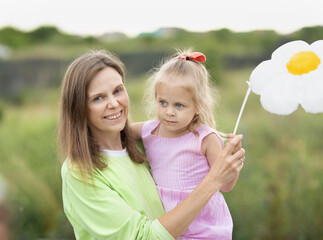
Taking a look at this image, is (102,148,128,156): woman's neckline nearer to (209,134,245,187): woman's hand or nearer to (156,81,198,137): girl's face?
(156,81,198,137): girl's face

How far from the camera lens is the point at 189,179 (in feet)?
6.83

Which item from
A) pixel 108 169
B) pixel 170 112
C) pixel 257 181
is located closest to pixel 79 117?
pixel 108 169

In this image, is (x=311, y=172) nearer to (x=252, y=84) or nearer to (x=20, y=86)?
(x=252, y=84)

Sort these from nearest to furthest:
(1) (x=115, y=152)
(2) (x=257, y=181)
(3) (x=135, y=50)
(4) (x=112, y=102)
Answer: (4) (x=112, y=102) → (1) (x=115, y=152) → (2) (x=257, y=181) → (3) (x=135, y=50)

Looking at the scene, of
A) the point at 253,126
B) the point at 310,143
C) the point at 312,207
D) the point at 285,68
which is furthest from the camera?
the point at 253,126

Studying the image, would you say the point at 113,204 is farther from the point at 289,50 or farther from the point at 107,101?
the point at 289,50

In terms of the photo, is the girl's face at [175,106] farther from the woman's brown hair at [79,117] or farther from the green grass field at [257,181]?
the green grass field at [257,181]

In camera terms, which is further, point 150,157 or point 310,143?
point 310,143

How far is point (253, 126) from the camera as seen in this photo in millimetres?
5539

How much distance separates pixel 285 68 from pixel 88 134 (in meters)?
0.91

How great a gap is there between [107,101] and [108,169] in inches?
11.5

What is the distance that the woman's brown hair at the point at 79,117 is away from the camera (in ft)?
6.39

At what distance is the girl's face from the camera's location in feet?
6.69

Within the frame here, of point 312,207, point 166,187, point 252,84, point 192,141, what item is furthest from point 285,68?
point 312,207
